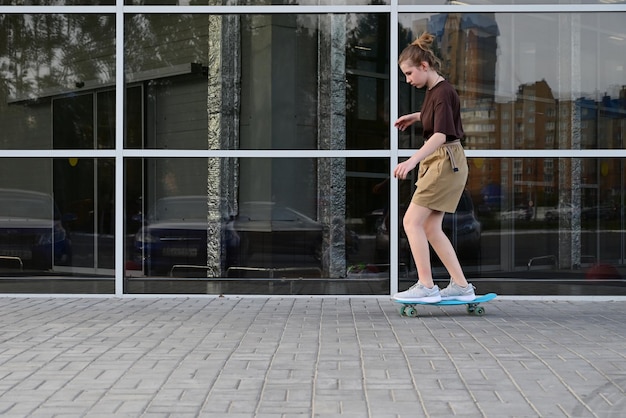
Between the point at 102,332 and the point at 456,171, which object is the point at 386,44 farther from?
the point at 102,332

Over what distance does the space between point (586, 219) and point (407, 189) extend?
5.39 ft

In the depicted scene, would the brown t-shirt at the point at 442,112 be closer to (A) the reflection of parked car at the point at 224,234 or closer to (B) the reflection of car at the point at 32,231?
(A) the reflection of parked car at the point at 224,234

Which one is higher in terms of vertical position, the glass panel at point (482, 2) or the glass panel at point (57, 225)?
the glass panel at point (482, 2)

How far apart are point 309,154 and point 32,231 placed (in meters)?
2.71

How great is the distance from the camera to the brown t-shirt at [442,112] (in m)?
6.87

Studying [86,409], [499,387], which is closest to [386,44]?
[499,387]

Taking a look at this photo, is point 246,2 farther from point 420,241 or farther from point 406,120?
point 420,241

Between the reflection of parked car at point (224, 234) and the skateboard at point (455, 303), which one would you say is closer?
the skateboard at point (455, 303)

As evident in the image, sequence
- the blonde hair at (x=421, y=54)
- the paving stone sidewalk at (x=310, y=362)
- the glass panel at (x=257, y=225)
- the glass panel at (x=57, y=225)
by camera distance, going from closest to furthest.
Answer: the paving stone sidewalk at (x=310, y=362)
the blonde hair at (x=421, y=54)
the glass panel at (x=257, y=225)
the glass panel at (x=57, y=225)

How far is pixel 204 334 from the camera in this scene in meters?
6.05

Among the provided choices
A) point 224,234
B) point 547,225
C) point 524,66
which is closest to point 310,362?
point 224,234

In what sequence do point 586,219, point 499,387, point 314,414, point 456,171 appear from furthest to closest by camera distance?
point 586,219 < point 456,171 < point 499,387 < point 314,414

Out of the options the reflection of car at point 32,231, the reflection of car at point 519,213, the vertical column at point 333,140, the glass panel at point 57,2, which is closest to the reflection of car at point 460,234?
the reflection of car at point 519,213

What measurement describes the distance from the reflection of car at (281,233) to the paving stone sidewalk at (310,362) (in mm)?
925
